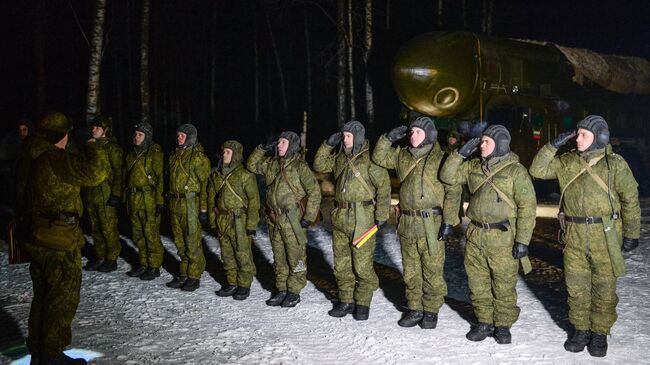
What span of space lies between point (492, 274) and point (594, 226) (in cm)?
95

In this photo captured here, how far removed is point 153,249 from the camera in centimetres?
815

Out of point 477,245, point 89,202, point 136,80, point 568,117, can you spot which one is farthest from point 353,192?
point 136,80

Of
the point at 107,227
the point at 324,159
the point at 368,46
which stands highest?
the point at 368,46

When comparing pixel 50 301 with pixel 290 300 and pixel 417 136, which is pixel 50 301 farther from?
pixel 417 136

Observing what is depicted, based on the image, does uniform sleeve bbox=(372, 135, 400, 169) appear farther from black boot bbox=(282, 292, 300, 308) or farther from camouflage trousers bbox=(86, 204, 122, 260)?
camouflage trousers bbox=(86, 204, 122, 260)

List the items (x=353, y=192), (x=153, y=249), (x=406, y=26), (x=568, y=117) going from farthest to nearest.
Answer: (x=406, y=26)
(x=568, y=117)
(x=153, y=249)
(x=353, y=192)

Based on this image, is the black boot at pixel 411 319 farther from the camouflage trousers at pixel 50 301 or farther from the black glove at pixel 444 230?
the camouflage trousers at pixel 50 301

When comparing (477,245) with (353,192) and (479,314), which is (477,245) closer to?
(479,314)

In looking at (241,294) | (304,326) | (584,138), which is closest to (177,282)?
(241,294)

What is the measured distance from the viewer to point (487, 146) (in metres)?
5.48

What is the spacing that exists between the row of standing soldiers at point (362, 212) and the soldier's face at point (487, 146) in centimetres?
2

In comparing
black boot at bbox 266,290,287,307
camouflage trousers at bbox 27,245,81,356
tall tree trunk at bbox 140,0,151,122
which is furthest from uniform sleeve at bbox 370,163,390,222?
tall tree trunk at bbox 140,0,151,122

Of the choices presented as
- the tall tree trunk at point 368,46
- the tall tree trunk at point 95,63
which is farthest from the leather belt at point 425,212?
A: the tall tree trunk at point 368,46

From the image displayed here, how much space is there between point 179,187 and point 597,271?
4719 millimetres
